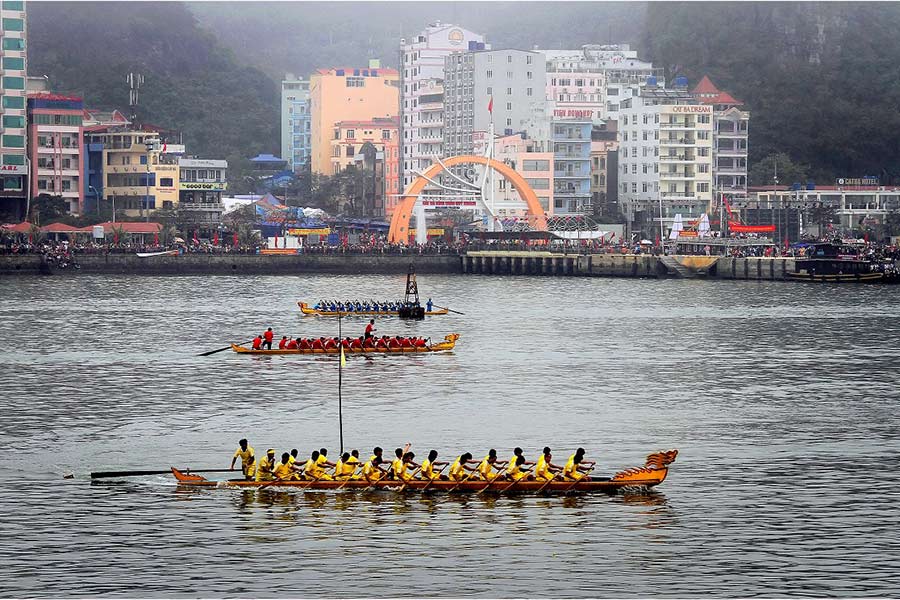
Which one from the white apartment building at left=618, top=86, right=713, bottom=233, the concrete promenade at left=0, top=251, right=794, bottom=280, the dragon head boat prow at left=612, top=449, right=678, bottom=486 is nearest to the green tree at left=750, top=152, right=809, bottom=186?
the white apartment building at left=618, top=86, right=713, bottom=233

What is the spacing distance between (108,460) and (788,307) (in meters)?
75.1

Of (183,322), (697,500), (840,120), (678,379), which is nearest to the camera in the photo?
(697,500)

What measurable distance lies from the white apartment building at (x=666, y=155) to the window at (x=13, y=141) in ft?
218

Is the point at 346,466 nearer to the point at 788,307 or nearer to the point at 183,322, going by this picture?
the point at 183,322

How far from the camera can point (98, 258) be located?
5778 inches

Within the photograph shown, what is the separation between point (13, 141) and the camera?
488 feet

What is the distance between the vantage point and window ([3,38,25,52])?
147750 millimetres

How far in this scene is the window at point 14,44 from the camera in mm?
147750

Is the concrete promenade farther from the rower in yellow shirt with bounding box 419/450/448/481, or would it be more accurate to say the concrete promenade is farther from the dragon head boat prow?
the rower in yellow shirt with bounding box 419/450/448/481

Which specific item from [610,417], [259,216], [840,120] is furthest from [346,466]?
[840,120]

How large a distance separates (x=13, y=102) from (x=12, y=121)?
1878 millimetres

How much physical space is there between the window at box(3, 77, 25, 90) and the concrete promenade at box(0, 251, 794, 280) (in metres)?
17.3

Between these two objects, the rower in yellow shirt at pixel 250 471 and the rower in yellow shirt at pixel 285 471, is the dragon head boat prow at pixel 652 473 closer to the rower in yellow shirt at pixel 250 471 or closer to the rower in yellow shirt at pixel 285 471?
the rower in yellow shirt at pixel 285 471

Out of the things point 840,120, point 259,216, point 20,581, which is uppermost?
point 840,120
